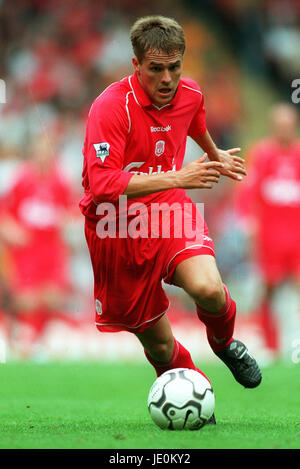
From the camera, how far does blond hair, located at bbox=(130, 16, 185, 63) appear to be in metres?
5.05

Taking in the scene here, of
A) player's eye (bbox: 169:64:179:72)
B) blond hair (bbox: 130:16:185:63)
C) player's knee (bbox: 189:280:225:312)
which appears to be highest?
blond hair (bbox: 130:16:185:63)

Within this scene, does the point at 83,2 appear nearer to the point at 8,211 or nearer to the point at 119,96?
the point at 8,211

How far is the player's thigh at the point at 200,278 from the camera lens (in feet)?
16.7

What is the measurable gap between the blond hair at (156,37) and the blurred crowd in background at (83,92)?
628 cm

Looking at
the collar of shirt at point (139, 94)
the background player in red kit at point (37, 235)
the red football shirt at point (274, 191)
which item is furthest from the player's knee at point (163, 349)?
the background player in red kit at point (37, 235)

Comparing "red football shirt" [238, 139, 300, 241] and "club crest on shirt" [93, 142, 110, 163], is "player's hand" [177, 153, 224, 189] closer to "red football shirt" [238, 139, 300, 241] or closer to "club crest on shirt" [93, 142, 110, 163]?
"club crest on shirt" [93, 142, 110, 163]

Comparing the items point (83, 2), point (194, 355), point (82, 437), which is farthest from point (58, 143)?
point (82, 437)

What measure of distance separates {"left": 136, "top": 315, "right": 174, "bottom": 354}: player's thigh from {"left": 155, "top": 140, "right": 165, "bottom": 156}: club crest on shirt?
3.47 feet

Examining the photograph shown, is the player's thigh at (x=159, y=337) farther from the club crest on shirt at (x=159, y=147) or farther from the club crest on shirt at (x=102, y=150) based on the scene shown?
the club crest on shirt at (x=102, y=150)

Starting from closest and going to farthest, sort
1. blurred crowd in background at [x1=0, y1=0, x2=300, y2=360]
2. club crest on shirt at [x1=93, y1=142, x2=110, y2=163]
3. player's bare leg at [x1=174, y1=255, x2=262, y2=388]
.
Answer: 1. club crest on shirt at [x1=93, y1=142, x2=110, y2=163]
2. player's bare leg at [x1=174, y1=255, x2=262, y2=388]
3. blurred crowd in background at [x1=0, y1=0, x2=300, y2=360]

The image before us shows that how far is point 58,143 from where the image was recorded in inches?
573

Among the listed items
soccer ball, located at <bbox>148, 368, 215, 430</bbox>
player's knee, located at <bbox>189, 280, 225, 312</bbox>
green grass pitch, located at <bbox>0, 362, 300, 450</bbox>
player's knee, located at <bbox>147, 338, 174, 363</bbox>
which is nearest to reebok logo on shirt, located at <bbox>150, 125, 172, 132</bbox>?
player's knee, located at <bbox>189, 280, 225, 312</bbox>

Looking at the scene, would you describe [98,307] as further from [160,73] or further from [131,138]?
[160,73]

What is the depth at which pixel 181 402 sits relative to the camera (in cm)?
484
